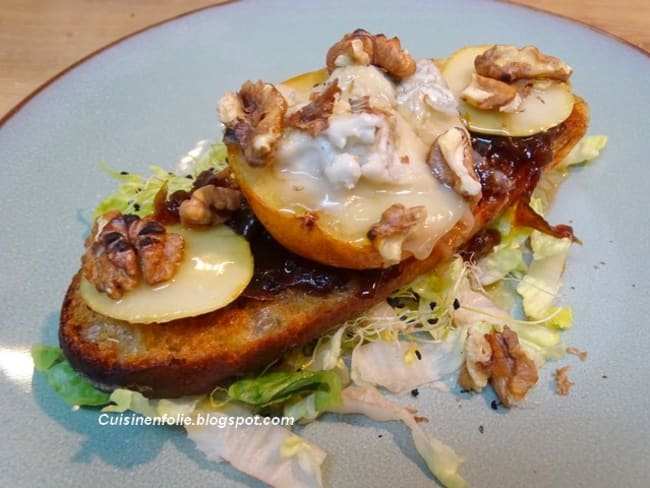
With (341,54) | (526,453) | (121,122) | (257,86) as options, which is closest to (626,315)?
(526,453)

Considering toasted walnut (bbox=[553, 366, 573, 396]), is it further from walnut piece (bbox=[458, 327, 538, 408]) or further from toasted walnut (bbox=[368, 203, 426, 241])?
toasted walnut (bbox=[368, 203, 426, 241])

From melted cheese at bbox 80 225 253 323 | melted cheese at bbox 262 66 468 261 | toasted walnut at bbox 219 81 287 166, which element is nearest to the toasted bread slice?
melted cheese at bbox 80 225 253 323

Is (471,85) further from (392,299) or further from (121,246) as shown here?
(121,246)

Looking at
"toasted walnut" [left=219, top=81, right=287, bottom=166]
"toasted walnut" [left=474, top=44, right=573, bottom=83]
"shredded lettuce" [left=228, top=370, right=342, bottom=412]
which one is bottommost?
"shredded lettuce" [left=228, top=370, right=342, bottom=412]

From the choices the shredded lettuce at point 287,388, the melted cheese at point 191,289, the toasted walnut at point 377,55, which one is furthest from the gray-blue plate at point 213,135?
the toasted walnut at point 377,55

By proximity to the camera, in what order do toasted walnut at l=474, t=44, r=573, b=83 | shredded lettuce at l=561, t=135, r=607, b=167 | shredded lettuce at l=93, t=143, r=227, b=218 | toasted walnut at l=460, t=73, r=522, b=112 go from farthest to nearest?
shredded lettuce at l=561, t=135, r=607, b=167, shredded lettuce at l=93, t=143, r=227, b=218, toasted walnut at l=474, t=44, r=573, b=83, toasted walnut at l=460, t=73, r=522, b=112

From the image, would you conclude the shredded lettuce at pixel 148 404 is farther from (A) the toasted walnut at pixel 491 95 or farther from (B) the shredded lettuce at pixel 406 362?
(A) the toasted walnut at pixel 491 95
